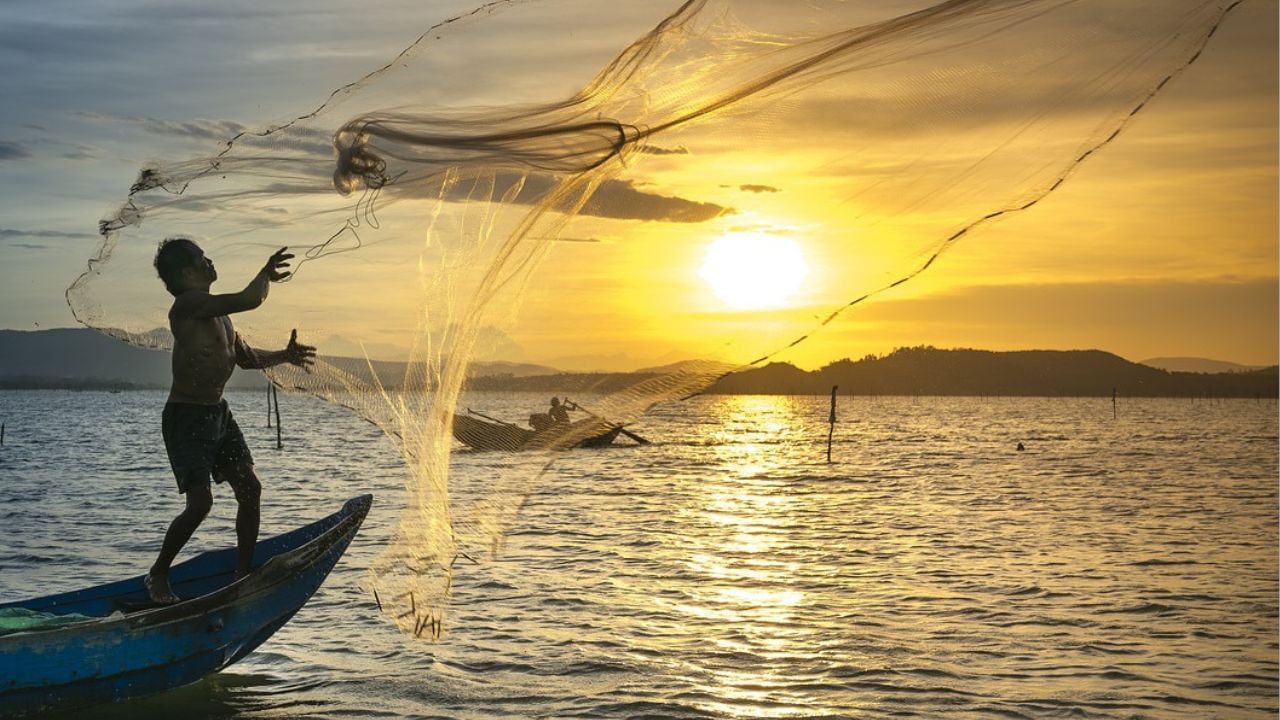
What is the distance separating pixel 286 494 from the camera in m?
29.5

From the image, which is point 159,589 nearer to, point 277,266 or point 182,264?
point 182,264

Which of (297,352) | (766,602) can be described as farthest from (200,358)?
(766,602)

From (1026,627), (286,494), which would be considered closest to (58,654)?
(1026,627)

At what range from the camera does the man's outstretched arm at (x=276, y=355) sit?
26.9 ft

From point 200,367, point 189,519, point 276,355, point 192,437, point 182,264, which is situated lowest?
point 189,519

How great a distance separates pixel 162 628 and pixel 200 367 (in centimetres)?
191

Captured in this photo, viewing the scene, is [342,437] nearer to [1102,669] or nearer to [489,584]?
[489,584]

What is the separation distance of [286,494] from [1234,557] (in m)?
20.7

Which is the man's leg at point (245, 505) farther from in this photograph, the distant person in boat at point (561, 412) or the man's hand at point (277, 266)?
the distant person in boat at point (561, 412)

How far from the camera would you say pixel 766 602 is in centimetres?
1369

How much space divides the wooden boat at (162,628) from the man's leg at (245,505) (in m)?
0.16

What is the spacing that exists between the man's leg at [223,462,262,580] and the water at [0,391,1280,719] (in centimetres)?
124

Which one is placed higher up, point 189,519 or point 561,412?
point 561,412

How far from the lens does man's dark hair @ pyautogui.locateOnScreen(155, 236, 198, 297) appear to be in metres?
7.85
